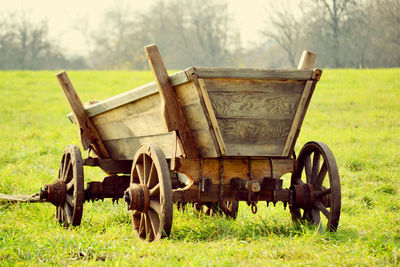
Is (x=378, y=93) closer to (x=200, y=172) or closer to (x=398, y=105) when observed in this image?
(x=398, y=105)

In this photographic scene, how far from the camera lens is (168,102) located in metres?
4.05

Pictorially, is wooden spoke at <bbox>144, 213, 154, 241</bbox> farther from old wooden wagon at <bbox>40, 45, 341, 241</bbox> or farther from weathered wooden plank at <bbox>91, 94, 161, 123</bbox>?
weathered wooden plank at <bbox>91, 94, 161, 123</bbox>

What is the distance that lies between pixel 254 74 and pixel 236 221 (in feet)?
5.53

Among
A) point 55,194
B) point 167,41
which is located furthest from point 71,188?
point 167,41

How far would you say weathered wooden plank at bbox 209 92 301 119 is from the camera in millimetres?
3953

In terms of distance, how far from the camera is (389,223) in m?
4.58

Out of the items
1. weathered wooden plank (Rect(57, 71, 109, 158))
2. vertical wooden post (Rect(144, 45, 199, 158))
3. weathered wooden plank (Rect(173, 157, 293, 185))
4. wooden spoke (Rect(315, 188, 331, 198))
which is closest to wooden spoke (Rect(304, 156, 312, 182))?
wooden spoke (Rect(315, 188, 331, 198))

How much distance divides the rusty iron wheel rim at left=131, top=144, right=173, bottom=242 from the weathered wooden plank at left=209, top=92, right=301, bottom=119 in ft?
2.07

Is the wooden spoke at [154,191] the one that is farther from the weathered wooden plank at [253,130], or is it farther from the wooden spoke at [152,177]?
the weathered wooden plank at [253,130]

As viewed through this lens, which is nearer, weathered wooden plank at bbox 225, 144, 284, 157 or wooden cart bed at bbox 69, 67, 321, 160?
wooden cart bed at bbox 69, 67, 321, 160

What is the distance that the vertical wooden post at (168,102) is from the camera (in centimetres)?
403

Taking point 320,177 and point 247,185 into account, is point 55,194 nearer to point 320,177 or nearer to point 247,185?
point 247,185

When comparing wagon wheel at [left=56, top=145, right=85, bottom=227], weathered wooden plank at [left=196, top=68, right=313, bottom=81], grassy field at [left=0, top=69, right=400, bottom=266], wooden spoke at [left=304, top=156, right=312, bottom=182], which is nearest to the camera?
grassy field at [left=0, top=69, right=400, bottom=266]

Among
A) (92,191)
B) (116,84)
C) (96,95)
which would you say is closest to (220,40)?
(116,84)
